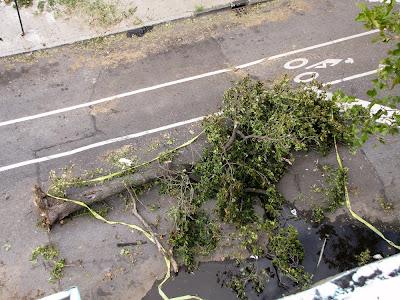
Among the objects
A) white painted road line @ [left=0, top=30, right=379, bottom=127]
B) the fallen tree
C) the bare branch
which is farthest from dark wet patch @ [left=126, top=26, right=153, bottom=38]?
the bare branch

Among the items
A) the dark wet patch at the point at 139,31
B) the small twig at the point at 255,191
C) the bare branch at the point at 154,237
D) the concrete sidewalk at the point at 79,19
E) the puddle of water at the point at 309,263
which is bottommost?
the puddle of water at the point at 309,263

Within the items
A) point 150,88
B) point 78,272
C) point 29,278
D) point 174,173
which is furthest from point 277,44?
point 29,278

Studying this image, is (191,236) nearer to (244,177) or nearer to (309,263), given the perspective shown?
(244,177)

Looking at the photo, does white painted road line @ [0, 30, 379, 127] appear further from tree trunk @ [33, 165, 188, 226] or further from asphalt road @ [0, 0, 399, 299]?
tree trunk @ [33, 165, 188, 226]

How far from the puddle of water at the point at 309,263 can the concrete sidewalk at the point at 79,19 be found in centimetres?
693

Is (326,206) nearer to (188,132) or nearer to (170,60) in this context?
(188,132)

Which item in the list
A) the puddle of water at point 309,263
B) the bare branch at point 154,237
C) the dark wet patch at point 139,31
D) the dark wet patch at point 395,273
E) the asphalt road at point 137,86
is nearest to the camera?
the dark wet patch at point 395,273

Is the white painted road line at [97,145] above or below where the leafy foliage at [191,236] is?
above

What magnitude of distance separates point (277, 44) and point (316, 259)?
230 inches

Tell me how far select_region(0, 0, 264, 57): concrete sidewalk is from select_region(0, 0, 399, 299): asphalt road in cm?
53

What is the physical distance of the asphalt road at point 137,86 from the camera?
794 cm

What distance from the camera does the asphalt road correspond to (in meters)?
7.94

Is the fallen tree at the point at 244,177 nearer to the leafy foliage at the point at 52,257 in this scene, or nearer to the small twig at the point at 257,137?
the small twig at the point at 257,137

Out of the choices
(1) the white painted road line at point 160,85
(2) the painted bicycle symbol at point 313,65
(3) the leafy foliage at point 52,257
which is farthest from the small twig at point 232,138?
(3) the leafy foliage at point 52,257
